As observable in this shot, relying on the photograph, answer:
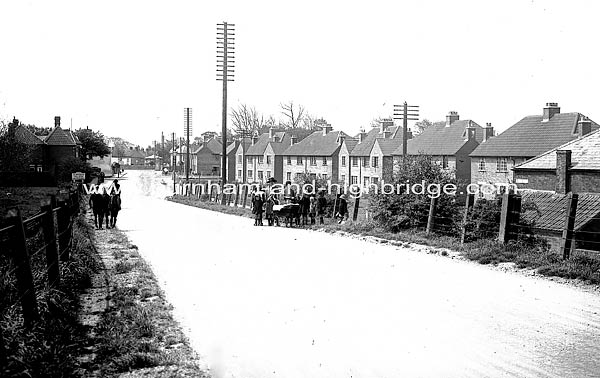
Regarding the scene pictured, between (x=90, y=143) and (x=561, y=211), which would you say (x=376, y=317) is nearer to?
(x=561, y=211)

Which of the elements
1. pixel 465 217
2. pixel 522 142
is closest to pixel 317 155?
pixel 522 142

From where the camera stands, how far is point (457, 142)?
202 feet

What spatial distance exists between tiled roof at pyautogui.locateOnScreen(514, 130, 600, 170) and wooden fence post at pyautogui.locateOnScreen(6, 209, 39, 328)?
34.6m

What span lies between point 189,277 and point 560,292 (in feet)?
21.6

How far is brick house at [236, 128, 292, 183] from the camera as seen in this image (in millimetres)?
85125

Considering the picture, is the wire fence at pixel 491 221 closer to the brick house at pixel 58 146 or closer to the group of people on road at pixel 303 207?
the group of people on road at pixel 303 207

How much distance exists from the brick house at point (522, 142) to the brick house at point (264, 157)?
3444 centimetres

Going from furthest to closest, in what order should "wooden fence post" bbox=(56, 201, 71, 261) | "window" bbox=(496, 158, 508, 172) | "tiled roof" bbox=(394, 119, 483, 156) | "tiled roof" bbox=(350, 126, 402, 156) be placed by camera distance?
"tiled roof" bbox=(350, 126, 402, 156)
"tiled roof" bbox=(394, 119, 483, 156)
"window" bbox=(496, 158, 508, 172)
"wooden fence post" bbox=(56, 201, 71, 261)

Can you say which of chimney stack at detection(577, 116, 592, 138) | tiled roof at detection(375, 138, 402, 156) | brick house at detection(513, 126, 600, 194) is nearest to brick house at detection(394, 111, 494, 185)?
tiled roof at detection(375, 138, 402, 156)

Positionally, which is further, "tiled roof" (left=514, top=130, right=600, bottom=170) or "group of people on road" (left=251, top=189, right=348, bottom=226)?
"tiled roof" (left=514, top=130, right=600, bottom=170)

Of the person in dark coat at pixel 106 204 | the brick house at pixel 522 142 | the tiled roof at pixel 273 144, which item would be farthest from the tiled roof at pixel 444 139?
the person in dark coat at pixel 106 204

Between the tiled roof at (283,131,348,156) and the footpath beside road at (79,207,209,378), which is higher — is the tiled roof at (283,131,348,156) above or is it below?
above

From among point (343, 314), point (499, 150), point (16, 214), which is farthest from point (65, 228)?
point (499, 150)

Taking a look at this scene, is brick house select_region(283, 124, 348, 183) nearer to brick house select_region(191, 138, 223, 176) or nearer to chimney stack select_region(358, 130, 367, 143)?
chimney stack select_region(358, 130, 367, 143)
